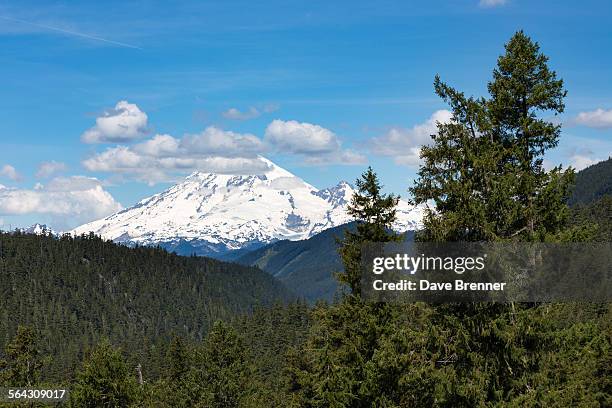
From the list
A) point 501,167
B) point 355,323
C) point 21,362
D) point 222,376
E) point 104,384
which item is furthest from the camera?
point 222,376

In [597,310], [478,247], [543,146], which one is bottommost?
[597,310]

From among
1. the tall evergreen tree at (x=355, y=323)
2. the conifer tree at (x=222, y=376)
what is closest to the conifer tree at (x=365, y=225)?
the tall evergreen tree at (x=355, y=323)

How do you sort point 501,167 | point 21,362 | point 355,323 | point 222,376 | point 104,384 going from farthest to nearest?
point 222,376 → point 21,362 → point 104,384 → point 355,323 → point 501,167

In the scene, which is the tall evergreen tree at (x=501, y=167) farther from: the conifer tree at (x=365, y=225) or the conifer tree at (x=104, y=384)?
the conifer tree at (x=104, y=384)

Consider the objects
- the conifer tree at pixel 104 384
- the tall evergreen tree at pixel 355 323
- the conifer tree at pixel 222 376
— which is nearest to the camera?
the tall evergreen tree at pixel 355 323

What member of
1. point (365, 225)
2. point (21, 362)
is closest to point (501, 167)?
point (365, 225)

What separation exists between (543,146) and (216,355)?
46.5 metres

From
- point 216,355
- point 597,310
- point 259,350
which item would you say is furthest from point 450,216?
point 259,350

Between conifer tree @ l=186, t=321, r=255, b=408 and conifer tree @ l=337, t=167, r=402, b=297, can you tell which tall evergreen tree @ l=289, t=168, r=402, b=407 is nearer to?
conifer tree @ l=337, t=167, r=402, b=297

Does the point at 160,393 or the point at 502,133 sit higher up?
the point at 502,133

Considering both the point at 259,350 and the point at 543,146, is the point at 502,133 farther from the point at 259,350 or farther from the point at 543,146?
the point at 259,350

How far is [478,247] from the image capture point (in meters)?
18.2

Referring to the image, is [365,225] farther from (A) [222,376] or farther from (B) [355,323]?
(A) [222,376]

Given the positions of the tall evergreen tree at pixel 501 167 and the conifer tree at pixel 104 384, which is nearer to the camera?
the tall evergreen tree at pixel 501 167
